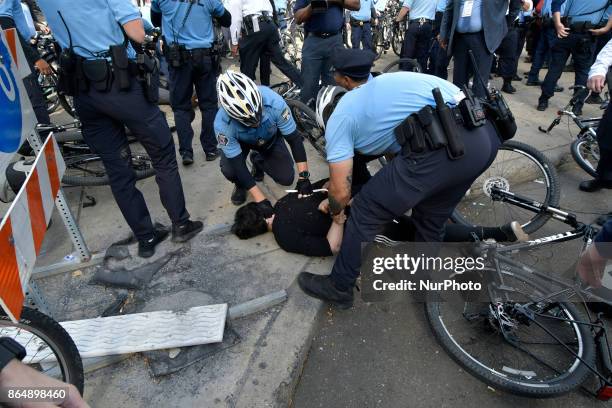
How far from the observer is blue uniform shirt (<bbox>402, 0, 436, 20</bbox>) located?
5930mm

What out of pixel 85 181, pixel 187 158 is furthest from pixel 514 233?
pixel 85 181

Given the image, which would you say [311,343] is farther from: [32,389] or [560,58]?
[560,58]

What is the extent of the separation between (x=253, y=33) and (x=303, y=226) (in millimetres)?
3108

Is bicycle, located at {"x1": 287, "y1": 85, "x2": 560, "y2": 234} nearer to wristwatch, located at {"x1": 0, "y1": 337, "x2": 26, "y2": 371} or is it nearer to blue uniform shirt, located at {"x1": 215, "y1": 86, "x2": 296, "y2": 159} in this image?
blue uniform shirt, located at {"x1": 215, "y1": 86, "x2": 296, "y2": 159}

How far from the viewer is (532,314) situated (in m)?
2.05

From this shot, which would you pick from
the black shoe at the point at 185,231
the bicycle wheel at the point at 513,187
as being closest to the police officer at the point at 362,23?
the bicycle wheel at the point at 513,187

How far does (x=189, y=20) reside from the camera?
372 cm

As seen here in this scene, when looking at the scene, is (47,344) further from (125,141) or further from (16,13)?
(16,13)

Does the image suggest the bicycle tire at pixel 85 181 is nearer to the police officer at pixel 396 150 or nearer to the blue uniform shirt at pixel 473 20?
the police officer at pixel 396 150

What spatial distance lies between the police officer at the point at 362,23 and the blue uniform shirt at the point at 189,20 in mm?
3721

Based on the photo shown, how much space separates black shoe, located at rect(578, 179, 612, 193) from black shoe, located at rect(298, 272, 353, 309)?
9.37ft

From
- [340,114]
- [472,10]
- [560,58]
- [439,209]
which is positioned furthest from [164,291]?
[560,58]

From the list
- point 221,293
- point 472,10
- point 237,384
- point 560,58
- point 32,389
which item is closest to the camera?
point 32,389

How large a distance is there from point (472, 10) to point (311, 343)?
3.77 m
